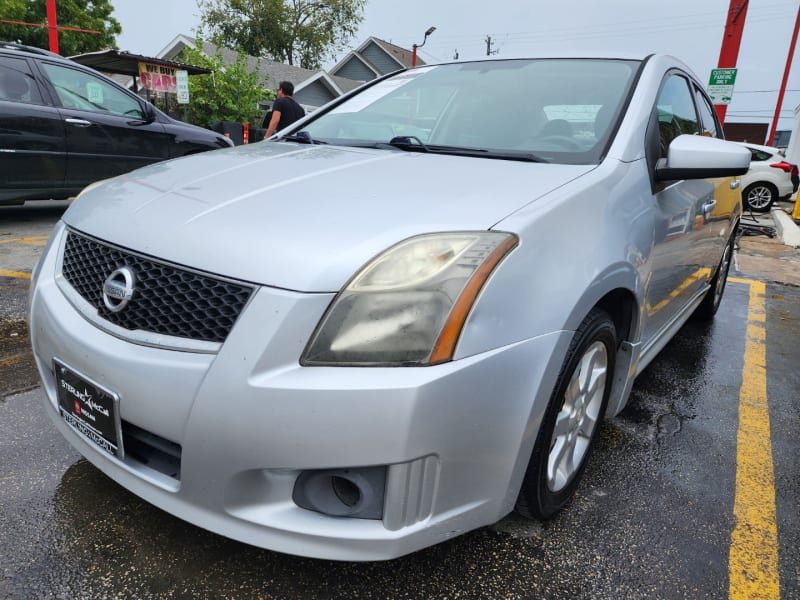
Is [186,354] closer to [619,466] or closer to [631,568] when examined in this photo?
[631,568]

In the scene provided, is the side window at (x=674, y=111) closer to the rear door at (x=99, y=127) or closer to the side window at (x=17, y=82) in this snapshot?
the rear door at (x=99, y=127)

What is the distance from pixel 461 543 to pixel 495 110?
1.66 meters

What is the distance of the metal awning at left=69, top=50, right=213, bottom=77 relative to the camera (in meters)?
12.0

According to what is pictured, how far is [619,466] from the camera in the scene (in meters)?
2.16

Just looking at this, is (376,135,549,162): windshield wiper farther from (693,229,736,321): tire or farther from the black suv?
the black suv

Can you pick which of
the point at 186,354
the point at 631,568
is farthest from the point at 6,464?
the point at 631,568

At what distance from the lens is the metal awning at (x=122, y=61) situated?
12008 millimetres

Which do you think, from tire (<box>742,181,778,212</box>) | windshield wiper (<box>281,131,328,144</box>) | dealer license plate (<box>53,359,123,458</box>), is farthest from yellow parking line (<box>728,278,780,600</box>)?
tire (<box>742,181,778,212</box>)

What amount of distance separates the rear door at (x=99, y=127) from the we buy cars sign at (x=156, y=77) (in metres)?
7.60

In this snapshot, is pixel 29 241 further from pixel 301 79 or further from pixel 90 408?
pixel 301 79

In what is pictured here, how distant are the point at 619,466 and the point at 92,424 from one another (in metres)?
1.77

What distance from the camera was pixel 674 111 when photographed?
2592 mm

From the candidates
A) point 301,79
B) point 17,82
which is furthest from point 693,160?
point 301,79

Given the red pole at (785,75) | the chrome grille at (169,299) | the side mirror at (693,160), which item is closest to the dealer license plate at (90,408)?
the chrome grille at (169,299)
